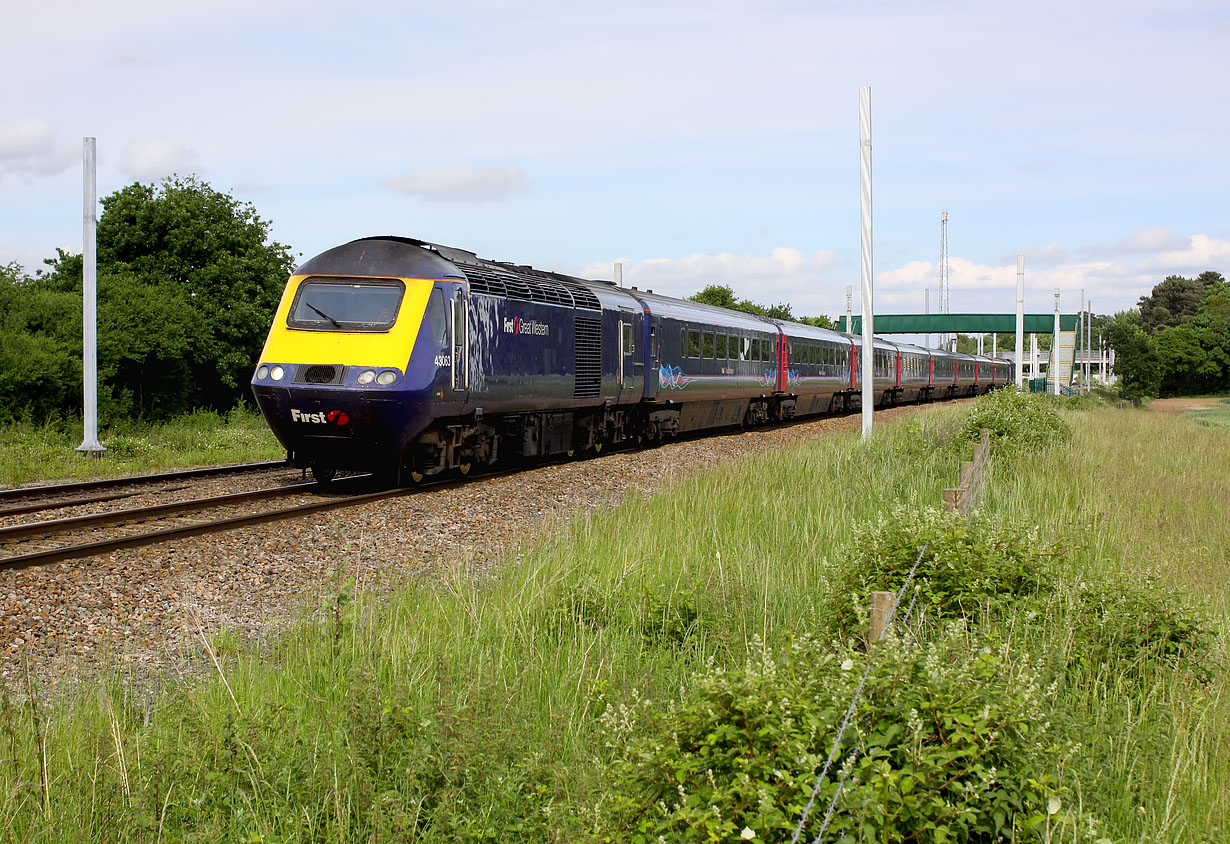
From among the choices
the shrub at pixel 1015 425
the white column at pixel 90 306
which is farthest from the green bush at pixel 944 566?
the white column at pixel 90 306

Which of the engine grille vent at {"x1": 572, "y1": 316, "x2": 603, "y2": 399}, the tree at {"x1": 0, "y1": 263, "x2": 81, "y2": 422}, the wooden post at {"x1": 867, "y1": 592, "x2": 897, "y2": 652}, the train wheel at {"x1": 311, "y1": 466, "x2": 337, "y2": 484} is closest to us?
the wooden post at {"x1": 867, "y1": 592, "x2": 897, "y2": 652}

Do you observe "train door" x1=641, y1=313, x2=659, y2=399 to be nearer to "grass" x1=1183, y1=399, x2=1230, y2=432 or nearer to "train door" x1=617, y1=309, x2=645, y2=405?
"train door" x1=617, y1=309, x2=645, y2=405

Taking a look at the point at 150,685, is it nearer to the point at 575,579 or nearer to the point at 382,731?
the point at 382,731

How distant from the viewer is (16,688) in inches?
212

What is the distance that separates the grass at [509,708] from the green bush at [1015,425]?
8321 millimetres

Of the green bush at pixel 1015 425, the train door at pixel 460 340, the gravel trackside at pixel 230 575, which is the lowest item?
the gravel trackside at pixel 230 575

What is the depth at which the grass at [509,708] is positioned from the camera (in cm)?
372

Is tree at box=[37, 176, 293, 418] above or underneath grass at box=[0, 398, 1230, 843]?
above

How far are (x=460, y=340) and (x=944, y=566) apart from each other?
28.3 ft

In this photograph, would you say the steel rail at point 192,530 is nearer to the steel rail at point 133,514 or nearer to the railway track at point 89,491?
the steel rail at point 133,514

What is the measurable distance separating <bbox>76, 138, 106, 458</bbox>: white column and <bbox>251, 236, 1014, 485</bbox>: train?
238 inches

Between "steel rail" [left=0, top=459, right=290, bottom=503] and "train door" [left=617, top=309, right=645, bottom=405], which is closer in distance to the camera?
"steel rail" [left=0, top=459, right=290, bottom=503]

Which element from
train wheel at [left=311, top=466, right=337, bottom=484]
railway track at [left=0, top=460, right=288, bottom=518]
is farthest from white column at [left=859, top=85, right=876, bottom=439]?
railway track at [left=0, top=460, right=288, bottom=518]

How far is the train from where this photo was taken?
1275 centimetres
